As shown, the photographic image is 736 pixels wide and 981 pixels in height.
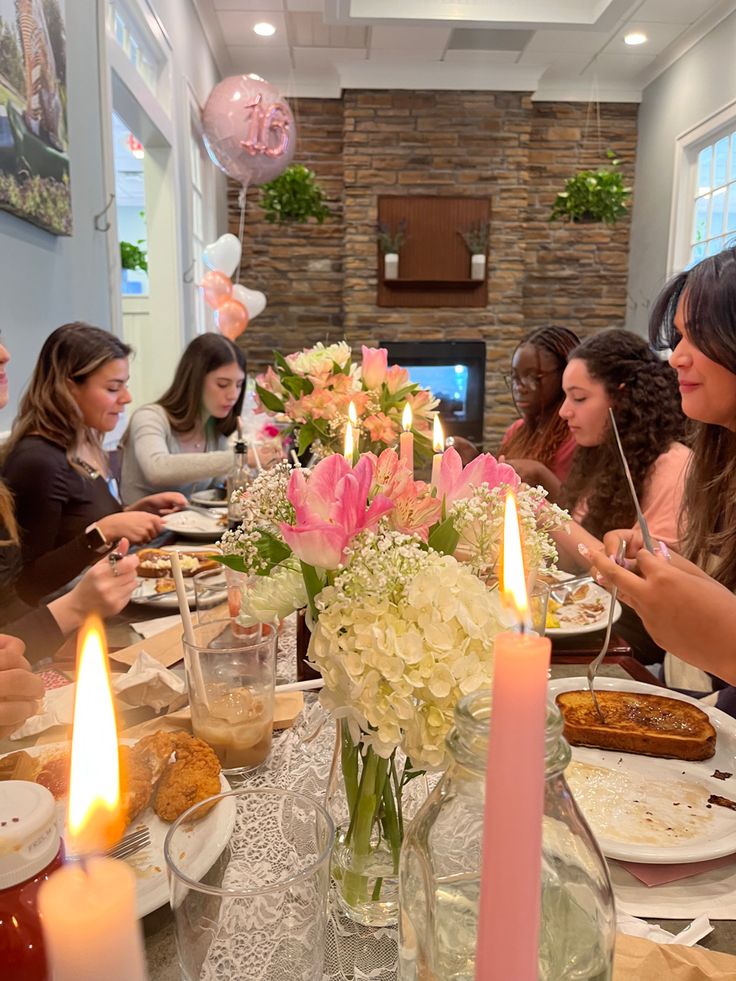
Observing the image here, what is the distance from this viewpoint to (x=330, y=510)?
502 mm

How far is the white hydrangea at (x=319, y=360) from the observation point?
4.91 ft

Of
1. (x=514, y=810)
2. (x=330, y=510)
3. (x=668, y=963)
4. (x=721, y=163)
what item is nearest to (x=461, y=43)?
(x=721, y=163)

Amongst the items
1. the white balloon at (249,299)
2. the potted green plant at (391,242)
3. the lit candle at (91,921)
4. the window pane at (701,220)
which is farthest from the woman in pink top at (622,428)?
the potted green plant at (391,242)

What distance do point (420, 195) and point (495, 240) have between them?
0.73 m

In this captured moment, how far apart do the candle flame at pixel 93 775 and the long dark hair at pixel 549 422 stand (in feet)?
8.47

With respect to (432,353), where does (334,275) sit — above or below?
above

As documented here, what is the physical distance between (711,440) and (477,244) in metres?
4.99

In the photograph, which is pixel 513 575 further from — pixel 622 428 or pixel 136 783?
pixel 622 428

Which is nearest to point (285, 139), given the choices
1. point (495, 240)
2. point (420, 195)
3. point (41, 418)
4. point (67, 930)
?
point (420, 195)

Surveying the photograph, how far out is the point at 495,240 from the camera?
6215 mm

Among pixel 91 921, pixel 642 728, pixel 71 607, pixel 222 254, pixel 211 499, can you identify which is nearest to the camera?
pixel 91 921

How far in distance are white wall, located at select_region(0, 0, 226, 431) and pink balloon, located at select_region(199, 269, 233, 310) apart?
4.85 feet

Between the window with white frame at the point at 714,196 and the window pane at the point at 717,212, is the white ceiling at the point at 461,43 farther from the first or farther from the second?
the window pane at the point at 717,212

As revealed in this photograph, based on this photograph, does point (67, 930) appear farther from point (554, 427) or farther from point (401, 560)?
point (554, 427)
